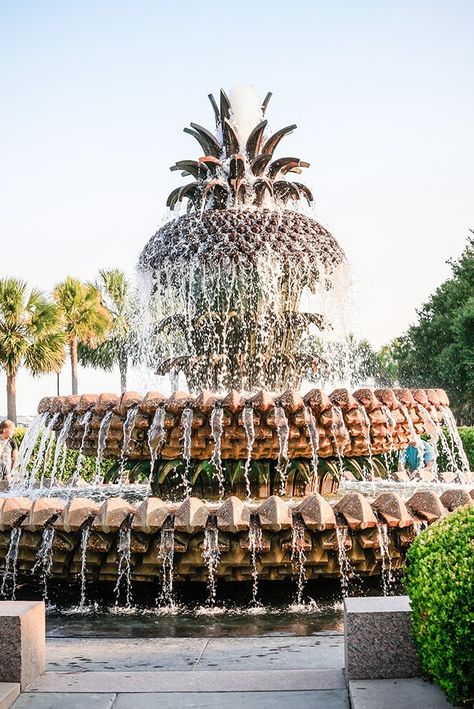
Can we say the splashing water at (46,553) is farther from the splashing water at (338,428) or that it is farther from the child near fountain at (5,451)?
the child near fountain at (5,451)

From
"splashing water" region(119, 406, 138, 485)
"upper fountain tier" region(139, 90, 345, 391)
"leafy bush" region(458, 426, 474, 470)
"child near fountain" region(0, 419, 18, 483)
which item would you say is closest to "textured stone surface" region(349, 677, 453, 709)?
"splashing water" region(119, 406, 138, 485)

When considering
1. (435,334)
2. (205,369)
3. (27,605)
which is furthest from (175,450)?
(435,334)

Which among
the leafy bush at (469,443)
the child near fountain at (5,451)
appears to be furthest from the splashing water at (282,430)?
the leafy bush at (469,443)

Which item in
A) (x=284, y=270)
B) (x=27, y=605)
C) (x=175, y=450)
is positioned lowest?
(x=27, y=605)

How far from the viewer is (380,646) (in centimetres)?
391

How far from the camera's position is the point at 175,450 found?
24.0 ft

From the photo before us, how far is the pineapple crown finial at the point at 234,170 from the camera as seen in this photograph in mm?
8789

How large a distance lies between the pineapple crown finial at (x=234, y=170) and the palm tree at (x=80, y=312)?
111 feet

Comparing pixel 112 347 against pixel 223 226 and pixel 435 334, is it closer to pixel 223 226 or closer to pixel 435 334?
pixel 435 334

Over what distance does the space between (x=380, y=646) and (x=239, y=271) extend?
16.3 feet

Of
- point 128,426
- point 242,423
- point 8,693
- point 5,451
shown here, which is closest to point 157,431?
point 128,426

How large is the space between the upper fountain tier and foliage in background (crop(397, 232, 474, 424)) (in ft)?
103

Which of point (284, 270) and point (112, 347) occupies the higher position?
point (112, 347)

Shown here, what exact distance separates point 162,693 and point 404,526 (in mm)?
2626
